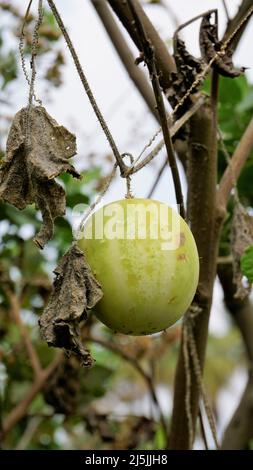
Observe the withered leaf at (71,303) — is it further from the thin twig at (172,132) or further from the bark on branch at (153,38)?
the bark on branch at (153,38)

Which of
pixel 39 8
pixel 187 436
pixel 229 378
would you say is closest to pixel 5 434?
pixel 187 436

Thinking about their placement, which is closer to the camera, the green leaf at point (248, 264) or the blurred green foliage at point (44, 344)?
the green leaf at point (248, 264)

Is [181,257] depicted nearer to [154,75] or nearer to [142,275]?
[142,275]

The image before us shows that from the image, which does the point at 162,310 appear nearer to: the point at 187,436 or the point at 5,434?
the point at 187,436

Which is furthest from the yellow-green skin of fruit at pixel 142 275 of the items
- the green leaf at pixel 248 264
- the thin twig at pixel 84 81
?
the green leaf at pixel 248 264

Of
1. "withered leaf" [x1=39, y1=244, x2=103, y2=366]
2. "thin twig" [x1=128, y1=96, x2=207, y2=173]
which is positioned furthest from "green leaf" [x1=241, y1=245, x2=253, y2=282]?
"withered leaf" [x1=39, y1=244, x2=103, y2=366]
